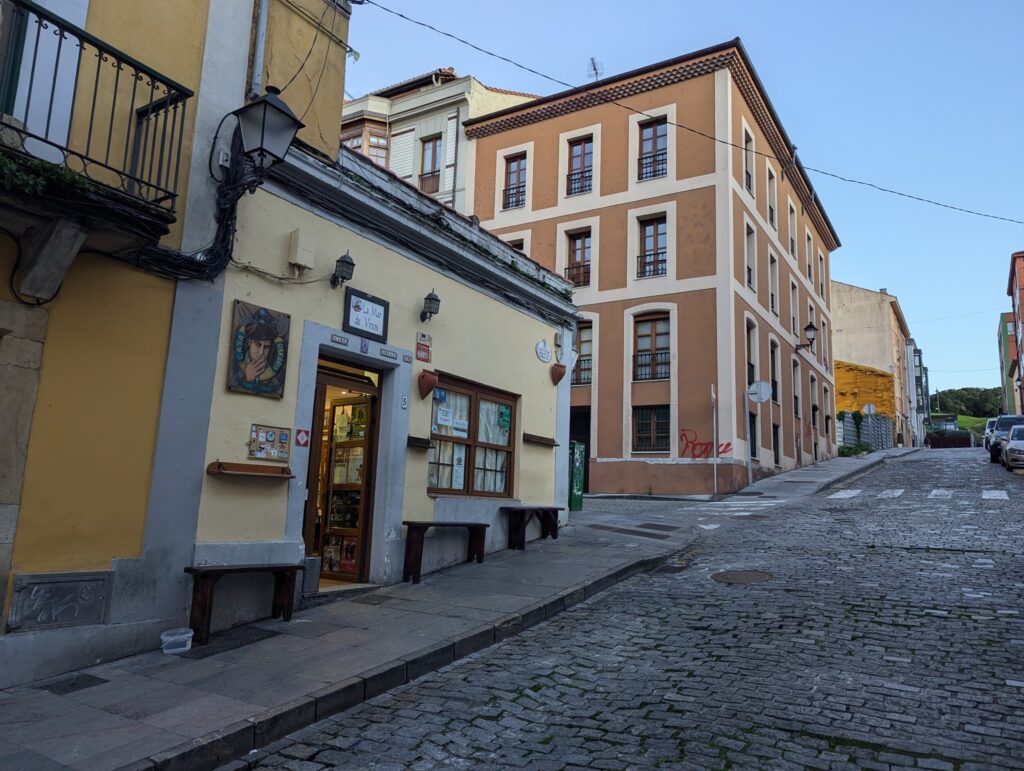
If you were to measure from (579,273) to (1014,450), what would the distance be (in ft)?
44.3

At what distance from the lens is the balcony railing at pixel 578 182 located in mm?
23891

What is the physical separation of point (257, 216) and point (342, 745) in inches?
191

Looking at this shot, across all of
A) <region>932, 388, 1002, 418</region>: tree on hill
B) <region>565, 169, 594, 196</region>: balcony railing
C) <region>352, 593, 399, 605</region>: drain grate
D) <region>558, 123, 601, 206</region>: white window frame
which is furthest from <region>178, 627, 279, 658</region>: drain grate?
<region>932, 388, 1002, 418</region>: tree on hill

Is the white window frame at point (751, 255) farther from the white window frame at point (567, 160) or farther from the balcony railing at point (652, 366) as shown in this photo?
→ the white window frame at point (567, 160)

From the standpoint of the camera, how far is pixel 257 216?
282 inches

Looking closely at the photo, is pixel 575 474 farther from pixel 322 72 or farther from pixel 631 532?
pixel 322 72

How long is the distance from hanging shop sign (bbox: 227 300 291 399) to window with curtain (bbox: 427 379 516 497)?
8.25 feet

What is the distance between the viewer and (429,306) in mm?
9086

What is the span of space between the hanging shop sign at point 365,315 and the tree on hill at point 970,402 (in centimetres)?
10236

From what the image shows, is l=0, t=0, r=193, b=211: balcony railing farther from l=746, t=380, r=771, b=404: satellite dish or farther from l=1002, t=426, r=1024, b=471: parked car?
l=1002, t=426, r=1024, b=471: parked car

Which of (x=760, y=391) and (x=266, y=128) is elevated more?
(x=266, y=128)

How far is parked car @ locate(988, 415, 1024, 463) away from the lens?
24.9 meters

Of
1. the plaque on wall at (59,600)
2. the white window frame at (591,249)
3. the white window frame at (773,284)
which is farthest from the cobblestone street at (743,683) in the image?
Result: the white window frame at (773,284)

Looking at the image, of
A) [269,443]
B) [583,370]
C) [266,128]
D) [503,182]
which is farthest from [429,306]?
[503,182]
